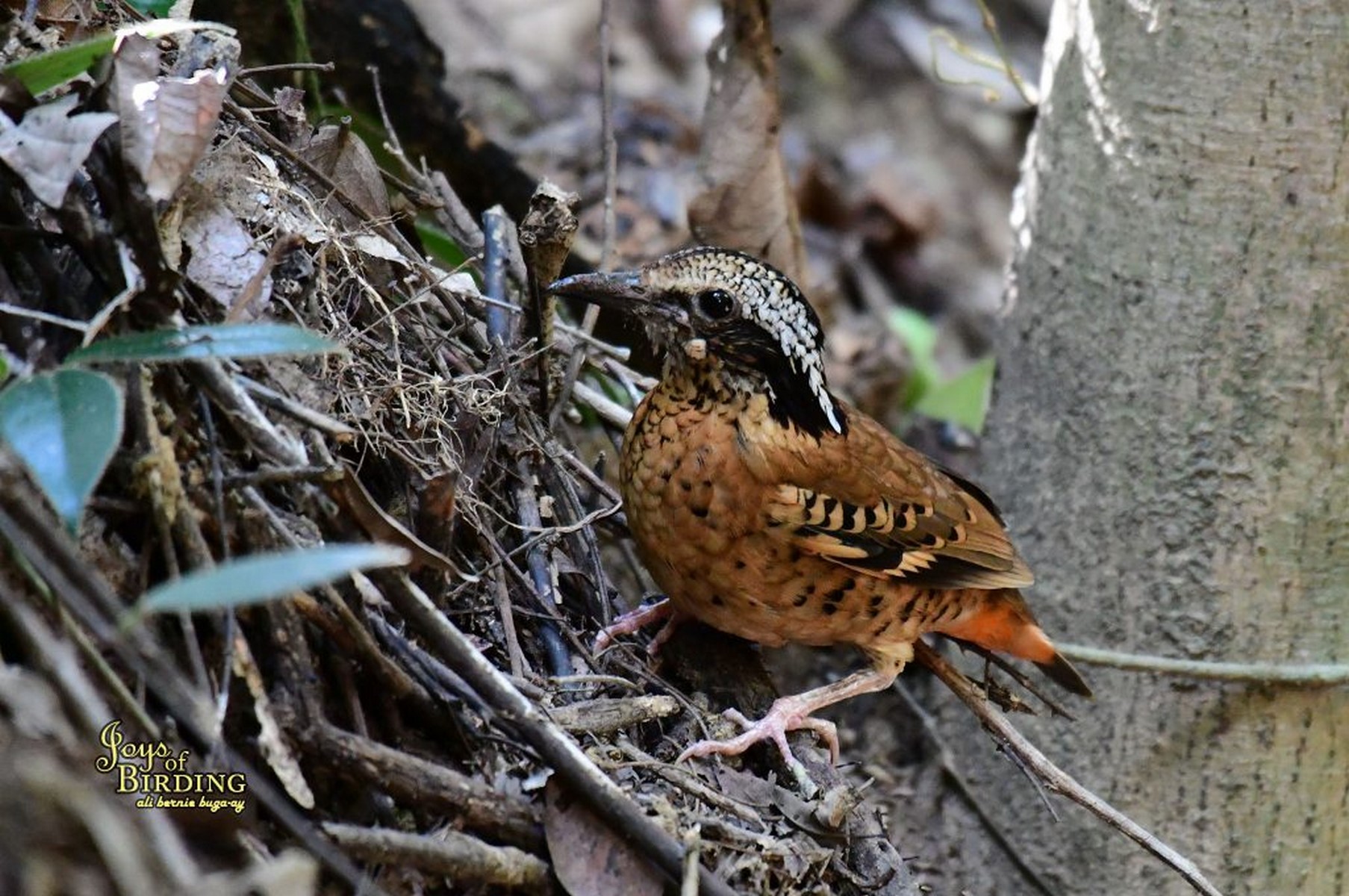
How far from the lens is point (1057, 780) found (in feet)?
10.5

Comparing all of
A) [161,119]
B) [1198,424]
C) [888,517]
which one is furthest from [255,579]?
[1198,424]

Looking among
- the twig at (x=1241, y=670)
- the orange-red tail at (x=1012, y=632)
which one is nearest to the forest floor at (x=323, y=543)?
the orange-red tail at (x=1012, y=632)

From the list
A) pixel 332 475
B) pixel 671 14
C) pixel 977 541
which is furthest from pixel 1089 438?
pixel 671 14

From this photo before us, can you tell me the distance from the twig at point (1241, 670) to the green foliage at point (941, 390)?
155cm

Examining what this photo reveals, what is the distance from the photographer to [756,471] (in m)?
3.28

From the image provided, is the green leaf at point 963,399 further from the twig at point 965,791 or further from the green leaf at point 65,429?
the green leaf at point 65,429

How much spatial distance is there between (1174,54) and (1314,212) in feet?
1.72

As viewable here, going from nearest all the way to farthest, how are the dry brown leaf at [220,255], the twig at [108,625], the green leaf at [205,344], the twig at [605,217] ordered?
the twig at [108,625], the green leaf at [205,344], the dry brown leaf at [220,255], the twig at [605,217]

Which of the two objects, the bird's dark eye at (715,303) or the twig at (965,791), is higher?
the bird's dark eye at (715,303)

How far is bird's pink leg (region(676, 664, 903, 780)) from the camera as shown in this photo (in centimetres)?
290

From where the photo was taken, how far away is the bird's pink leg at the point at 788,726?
2.90 metres

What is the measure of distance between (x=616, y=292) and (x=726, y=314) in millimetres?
249

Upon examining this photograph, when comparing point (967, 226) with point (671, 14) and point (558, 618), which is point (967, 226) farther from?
point (558, 618)

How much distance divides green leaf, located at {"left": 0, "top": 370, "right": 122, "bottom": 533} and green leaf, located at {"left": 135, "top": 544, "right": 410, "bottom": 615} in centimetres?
22
